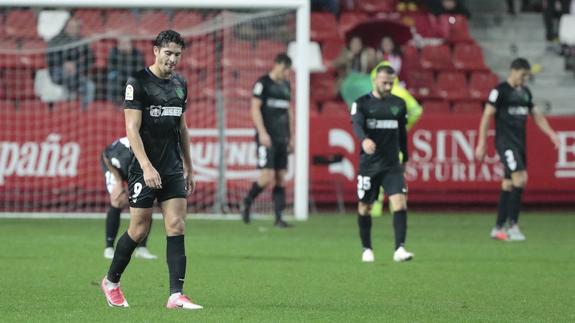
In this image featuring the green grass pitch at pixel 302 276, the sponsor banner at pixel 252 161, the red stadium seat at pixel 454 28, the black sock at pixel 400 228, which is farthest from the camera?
the red stadium seat at pixel 454 28

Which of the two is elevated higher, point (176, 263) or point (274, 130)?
point (274, 130)

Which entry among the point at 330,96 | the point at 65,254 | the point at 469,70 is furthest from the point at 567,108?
the point at 65,254

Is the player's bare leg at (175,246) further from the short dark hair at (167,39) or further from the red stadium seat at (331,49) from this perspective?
the red stadium seat at (331,49)

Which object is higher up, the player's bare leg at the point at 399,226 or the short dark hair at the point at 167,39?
the short dark hair at the point at 167,39

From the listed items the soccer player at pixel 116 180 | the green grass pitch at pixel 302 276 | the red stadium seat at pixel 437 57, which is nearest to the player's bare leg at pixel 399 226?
the green grass pitch at pixel 302 276

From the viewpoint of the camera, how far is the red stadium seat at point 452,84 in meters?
22.0

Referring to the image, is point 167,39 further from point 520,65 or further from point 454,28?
point 454,28

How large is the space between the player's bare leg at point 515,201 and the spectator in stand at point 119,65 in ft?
21.3

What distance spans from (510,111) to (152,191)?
7508 millimetres

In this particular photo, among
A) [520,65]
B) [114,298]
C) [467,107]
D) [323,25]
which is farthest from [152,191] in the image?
[323,25]

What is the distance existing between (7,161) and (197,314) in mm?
10884

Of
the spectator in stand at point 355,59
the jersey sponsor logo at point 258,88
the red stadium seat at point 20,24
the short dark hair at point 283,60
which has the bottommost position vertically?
the jersey sponsor logo at point 258,88

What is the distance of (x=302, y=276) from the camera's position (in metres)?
10.7

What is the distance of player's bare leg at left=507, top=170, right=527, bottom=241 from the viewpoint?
48.5 ft
